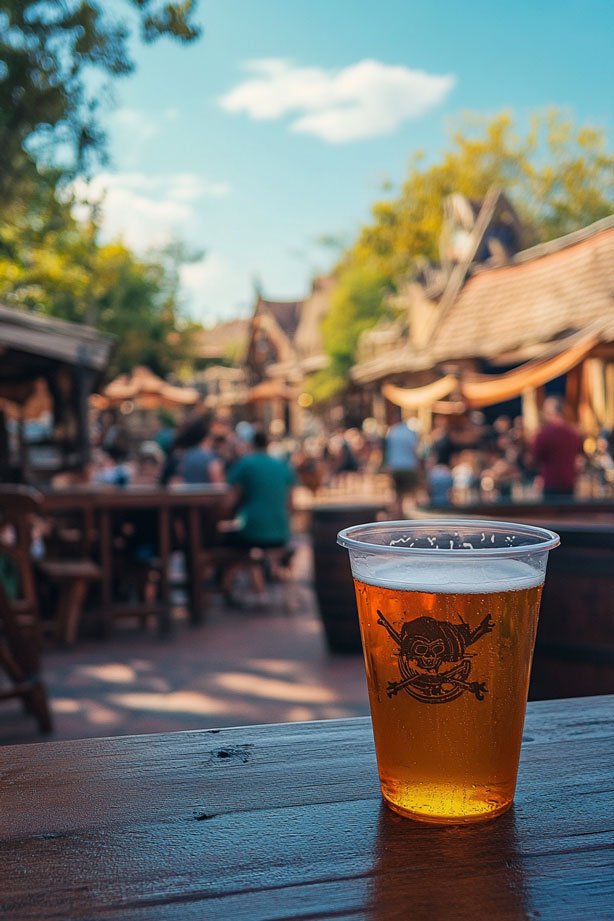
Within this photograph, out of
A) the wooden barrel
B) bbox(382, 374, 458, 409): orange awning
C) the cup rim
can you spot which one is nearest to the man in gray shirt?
bbox(382, 374, 458, 409): orange awning

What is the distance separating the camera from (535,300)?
690 inches

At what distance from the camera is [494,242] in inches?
957

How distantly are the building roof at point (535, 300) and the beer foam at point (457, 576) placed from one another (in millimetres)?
14384

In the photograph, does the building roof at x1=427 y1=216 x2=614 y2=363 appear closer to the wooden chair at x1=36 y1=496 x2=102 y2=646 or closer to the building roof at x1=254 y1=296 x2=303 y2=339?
the wooden chair at x1=36 y1=496 x2=102 y2=646

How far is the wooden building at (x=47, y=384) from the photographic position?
780cm

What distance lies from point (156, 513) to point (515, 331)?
1190 centimetres

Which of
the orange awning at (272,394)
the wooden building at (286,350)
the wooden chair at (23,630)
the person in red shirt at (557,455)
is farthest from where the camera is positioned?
the wooden building at (286,350)

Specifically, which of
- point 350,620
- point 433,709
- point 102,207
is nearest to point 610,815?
point 433,709

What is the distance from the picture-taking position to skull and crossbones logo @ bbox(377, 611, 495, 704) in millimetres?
744

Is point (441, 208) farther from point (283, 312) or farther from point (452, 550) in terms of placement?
point (452, 550)

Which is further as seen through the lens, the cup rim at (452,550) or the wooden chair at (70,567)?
the wooden chair at (70,567)

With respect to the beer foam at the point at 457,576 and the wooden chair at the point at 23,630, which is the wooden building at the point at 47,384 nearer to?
the wooden chair at the point at 23,630

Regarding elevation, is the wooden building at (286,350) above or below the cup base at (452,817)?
above

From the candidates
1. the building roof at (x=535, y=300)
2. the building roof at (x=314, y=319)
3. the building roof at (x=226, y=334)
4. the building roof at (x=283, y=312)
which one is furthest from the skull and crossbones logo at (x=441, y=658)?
the building roof at (x=226, y=334)
